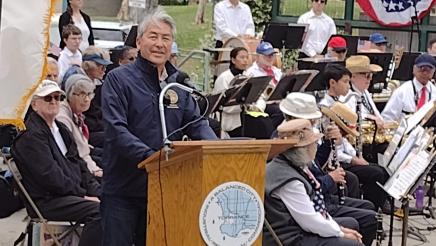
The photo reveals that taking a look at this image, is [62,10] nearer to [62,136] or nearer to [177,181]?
[62,136]

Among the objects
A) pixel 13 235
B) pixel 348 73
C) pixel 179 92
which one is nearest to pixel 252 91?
pixel 348 73

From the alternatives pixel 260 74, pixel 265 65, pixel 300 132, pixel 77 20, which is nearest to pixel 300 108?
pixel 300 132

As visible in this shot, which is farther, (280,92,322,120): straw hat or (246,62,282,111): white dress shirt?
(246,62,282,111): white dress shirt

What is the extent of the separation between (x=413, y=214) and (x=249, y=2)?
384 inches

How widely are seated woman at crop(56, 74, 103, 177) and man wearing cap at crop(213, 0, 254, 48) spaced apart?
6.47m

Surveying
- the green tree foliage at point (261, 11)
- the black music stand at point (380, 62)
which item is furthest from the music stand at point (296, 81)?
the green tree foliage at point (261, 11)

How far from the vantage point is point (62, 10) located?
12.5 m

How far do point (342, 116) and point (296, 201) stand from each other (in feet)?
7.43

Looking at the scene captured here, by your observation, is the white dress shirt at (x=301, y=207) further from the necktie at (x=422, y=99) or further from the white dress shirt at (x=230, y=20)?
the white dress shirt at (x=230, y=20)

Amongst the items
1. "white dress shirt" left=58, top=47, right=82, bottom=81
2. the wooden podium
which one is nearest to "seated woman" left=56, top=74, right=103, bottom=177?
the wooden podium

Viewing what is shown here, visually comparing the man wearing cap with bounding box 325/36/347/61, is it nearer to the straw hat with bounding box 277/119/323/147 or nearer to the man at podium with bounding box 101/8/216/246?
the straw hat with bounding box 277/119/323/147

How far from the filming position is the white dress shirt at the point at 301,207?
5.20 metres

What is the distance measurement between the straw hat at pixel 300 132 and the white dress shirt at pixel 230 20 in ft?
26.3

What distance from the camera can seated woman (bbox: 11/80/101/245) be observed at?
5633 millimetres
